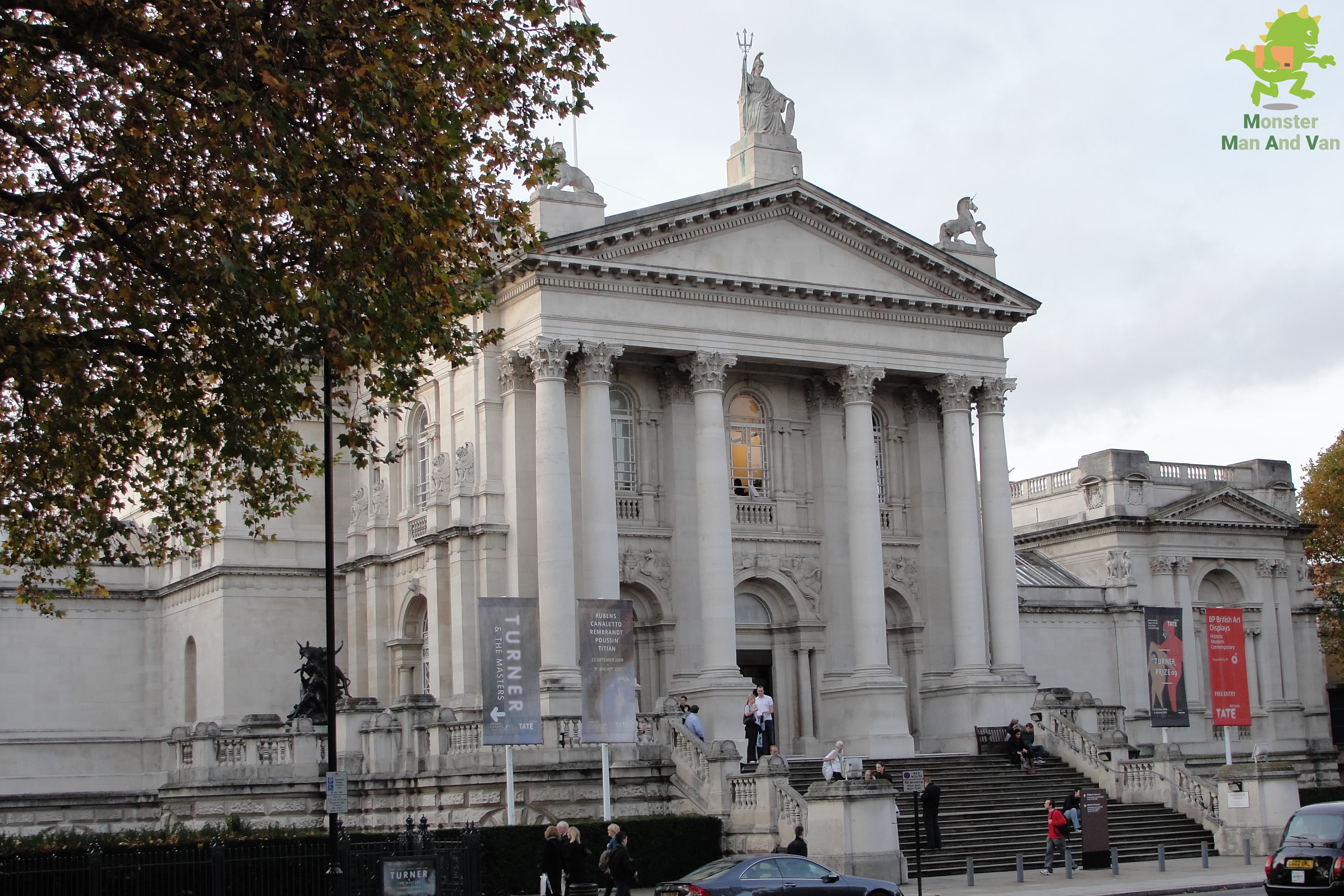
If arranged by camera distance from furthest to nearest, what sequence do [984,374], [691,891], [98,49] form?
[984,374] → [691,891] → [98,49]

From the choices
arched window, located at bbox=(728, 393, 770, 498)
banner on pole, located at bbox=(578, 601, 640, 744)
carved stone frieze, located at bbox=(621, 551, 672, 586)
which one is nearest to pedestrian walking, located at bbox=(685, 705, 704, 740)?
banner on pole, located at bbox=(578, 601, 640, 744)

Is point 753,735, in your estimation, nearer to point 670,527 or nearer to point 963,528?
point 670,527

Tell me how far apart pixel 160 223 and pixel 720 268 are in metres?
22.3

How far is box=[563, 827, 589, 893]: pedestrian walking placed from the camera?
2609 cm

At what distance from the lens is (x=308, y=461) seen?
2434 centimetres

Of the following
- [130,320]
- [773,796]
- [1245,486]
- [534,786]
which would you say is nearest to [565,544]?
[534,786]

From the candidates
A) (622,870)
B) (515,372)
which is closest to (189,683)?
(515,372)

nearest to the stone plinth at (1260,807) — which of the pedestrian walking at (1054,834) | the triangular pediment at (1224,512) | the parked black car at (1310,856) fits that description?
the pedestrian walking at (1054,834)

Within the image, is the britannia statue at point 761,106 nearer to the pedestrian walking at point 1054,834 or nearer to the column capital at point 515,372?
the column capital at point 515,372

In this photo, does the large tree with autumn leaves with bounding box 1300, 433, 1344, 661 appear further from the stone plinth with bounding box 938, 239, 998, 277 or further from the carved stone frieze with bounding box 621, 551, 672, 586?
the carved stone frieze with bounding box 621, 551, 672, 586

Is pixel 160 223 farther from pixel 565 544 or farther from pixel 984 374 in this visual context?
pixel 984 374

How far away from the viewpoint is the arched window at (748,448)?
4453 cm

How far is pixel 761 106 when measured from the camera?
44.7m

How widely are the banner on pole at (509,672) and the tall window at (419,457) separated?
41.8 feet
